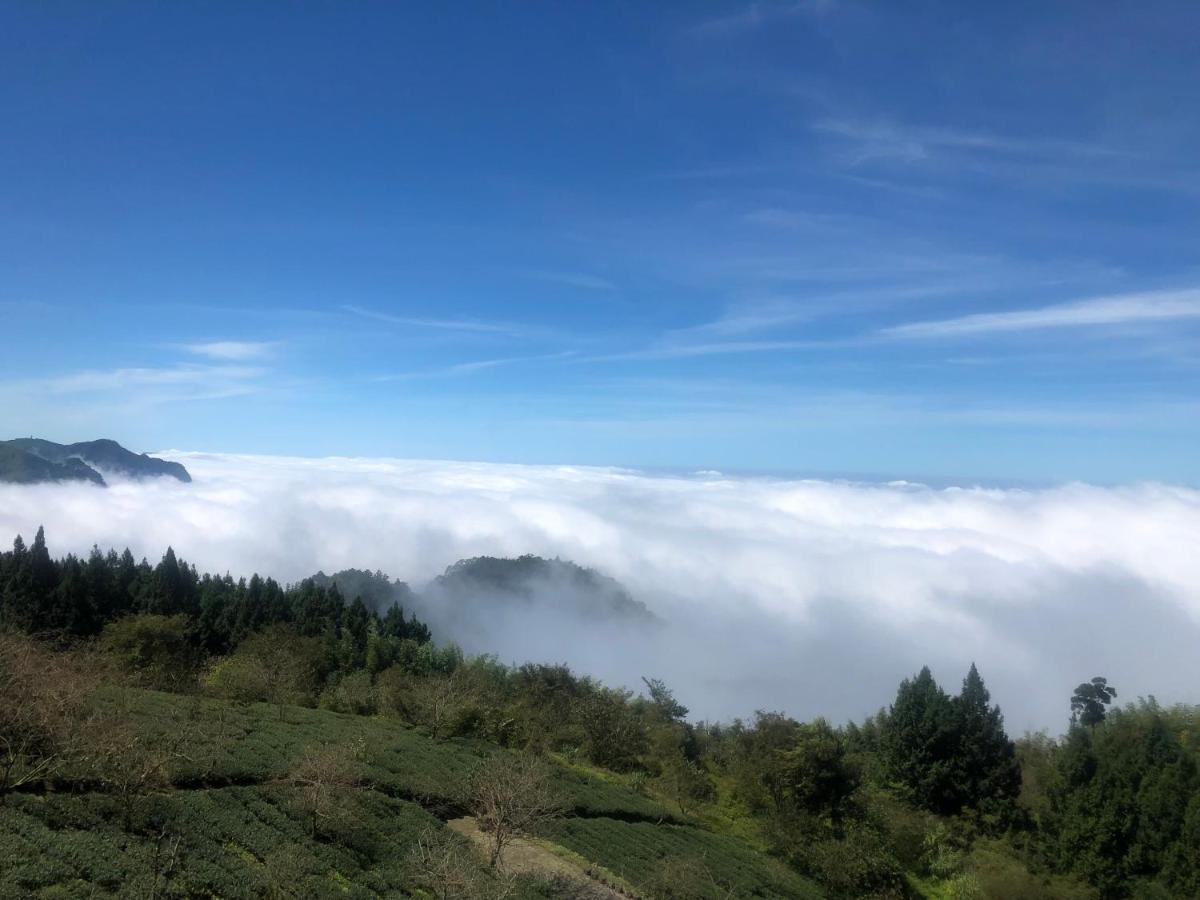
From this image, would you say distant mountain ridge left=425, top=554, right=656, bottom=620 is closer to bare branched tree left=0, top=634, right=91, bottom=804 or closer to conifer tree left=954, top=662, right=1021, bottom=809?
conifer tree left=954, top=662, right=1021, bottom=809

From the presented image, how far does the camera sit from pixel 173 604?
209ft

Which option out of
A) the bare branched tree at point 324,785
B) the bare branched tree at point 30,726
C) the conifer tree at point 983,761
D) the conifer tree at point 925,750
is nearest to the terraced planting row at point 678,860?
the bare branched tree at point 324,785

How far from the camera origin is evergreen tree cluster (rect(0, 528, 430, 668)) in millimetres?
59013

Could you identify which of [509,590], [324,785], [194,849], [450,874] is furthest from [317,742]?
[509,590]

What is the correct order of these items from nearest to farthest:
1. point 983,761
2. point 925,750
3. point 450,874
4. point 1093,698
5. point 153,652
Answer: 1. point 450,874
2. point 153,652
3. point 983,761
4. point 925,750
5. point 1093,698

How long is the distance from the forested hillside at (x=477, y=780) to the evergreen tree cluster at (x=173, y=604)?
29 cm

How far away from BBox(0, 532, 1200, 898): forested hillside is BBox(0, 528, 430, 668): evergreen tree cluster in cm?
29

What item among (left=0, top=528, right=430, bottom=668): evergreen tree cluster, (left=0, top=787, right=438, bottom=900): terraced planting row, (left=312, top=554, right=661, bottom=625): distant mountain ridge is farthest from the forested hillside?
(left=312, top=554, right=661, bottom=625): distant mountain ridge

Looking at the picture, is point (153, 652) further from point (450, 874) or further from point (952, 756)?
point (952, 756)

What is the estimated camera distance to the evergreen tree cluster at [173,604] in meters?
59.0

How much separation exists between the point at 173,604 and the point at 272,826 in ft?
175

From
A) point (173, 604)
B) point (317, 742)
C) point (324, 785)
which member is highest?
point (324, 785)

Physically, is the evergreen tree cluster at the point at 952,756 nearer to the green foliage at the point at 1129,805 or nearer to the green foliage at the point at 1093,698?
the green foliage at the point at 1129,805

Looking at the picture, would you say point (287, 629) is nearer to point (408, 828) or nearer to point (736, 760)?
point (736, 760)
